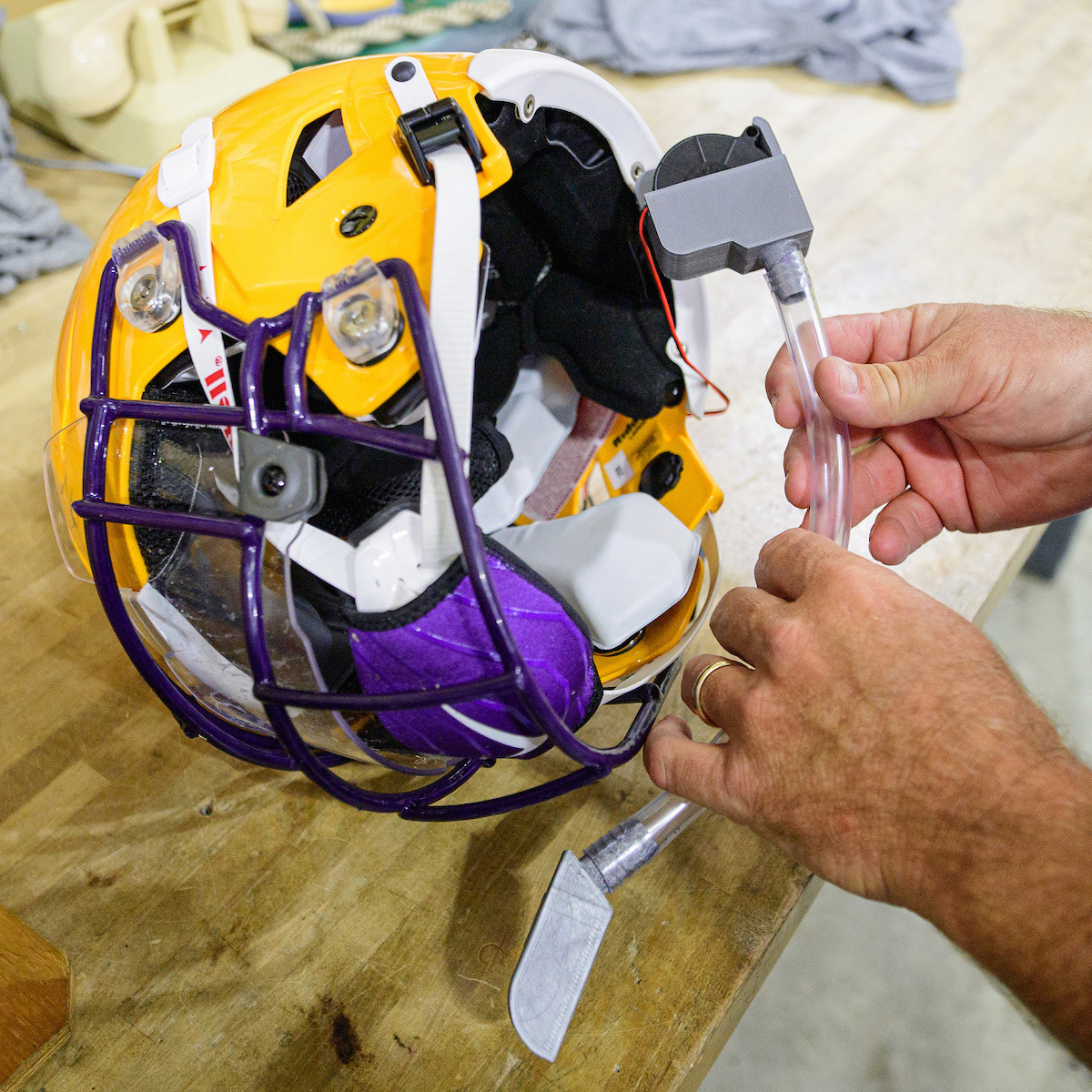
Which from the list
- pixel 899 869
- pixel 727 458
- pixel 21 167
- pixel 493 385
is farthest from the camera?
pixel 21 167

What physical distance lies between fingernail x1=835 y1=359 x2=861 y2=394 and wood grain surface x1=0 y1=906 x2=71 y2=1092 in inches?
25.1

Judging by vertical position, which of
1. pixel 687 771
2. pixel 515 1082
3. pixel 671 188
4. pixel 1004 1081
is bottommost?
pixel 1004 1081

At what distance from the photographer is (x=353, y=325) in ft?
1.73

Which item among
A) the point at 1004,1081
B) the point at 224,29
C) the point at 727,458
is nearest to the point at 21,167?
the point at 224,29

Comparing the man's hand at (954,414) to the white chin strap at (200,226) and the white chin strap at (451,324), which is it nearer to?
the white chin strap at (451,324)

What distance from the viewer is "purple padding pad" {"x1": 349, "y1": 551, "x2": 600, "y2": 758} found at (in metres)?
0.55

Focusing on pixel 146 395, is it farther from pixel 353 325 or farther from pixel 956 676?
pixel 956 676

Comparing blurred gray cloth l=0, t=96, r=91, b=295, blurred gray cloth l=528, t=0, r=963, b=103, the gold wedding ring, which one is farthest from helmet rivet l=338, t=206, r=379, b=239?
blurred gray cloth l=528, t=0, r=963, b=103

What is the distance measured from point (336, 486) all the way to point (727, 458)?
1.44 feet

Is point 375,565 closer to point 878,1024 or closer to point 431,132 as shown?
point 431,132

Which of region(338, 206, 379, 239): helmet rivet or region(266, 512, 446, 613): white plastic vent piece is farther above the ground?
region(338, 206, 379, 239): helmet rivet

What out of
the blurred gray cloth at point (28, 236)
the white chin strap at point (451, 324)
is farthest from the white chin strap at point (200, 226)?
the blurred gray cloth at point (28, 236)

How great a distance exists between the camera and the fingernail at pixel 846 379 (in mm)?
606

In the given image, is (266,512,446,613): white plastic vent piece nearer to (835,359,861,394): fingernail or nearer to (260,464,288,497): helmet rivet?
(260,464,288,497): helmet rivet
